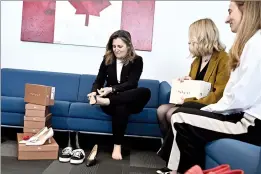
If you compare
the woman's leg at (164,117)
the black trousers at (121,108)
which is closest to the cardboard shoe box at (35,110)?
the black trousers at (121,108)

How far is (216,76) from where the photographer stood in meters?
2.21

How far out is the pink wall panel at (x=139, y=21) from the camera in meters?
3.61

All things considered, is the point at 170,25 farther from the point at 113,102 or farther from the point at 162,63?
the point at 113,102

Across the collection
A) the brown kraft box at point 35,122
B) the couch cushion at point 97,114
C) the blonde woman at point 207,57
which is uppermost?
the blonde woman at point 207,57

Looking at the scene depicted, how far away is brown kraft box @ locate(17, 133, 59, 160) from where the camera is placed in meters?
2.33

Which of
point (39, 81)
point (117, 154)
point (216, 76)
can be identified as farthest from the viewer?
point (39, 81)

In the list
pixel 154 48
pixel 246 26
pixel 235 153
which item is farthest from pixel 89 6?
pixel 235 153

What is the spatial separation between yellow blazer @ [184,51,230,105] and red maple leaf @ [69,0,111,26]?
5.83 feet

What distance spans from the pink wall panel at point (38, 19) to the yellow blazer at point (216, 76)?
2.11m

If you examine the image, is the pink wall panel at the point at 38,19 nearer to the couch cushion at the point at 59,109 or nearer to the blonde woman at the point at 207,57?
the couch cushion at the point at 59,109

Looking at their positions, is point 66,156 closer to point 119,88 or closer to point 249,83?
point 119,88

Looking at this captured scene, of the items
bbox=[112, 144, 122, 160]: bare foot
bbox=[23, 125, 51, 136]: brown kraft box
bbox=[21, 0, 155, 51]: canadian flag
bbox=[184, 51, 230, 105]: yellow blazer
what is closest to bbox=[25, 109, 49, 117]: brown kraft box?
bbox=[23, 125, 51, 136]: brown kraft box

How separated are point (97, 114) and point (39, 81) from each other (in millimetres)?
1019

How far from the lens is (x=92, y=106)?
2826mm
